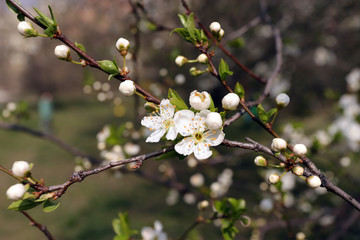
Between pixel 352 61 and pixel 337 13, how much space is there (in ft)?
5.41

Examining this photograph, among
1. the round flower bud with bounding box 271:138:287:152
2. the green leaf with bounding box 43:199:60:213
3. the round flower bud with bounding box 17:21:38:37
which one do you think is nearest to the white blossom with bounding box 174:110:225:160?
the round flower bud with bounding box 271:138:287:152

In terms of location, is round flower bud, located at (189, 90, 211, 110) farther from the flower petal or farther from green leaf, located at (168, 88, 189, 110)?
the flower petal

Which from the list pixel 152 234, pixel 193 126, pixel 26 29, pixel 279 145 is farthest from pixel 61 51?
pixel 152 234

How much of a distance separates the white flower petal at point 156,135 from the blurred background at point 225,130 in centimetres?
85

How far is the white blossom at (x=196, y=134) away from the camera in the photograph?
936 mm

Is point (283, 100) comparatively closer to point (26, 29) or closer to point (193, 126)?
point (193, 126)

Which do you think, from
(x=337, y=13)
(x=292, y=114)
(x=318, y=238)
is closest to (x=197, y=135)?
(x=318, y=238)

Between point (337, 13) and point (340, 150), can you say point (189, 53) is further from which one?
point (340, 150)

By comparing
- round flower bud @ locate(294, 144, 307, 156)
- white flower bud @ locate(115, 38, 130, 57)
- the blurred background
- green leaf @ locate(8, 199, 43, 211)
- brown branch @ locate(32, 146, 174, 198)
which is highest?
the blurred background

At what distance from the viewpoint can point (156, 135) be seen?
1.05m

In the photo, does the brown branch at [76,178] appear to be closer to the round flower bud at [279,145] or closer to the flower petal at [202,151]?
the flower petal at [202,151]

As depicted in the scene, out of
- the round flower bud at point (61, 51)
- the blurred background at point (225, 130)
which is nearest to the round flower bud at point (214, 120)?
→ the round flower bud at point (61, 51)

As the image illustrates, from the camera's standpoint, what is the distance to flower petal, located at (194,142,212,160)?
0.97 m

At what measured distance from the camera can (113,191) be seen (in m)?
5.48
